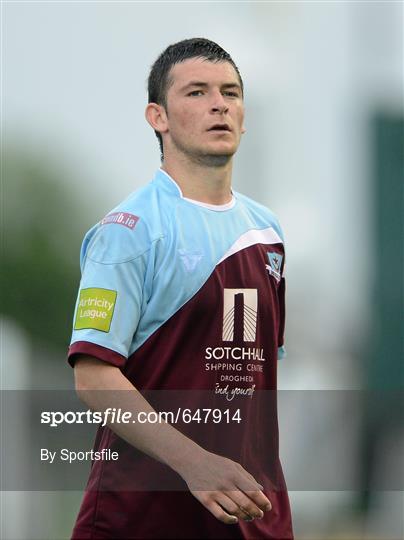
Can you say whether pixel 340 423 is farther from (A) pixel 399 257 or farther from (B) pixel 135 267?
(B) pixel 135 267

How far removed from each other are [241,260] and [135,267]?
0.45 meters

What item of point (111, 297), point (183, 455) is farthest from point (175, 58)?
point (183, 455)

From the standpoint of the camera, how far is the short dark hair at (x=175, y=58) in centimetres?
459

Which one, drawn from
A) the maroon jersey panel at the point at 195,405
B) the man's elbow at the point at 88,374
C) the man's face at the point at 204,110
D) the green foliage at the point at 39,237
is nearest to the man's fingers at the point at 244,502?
the maroon jersey panel at the point at 195,405

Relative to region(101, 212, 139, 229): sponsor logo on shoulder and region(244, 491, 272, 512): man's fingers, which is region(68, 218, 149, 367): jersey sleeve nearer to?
region(101, 212, 139, 229): sponsor logo on shoulder

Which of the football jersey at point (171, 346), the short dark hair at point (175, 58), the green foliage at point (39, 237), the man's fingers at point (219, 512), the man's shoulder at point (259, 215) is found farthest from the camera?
the green foliage at point (39, 237)

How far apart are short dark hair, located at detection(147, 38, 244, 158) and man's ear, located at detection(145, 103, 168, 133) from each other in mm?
23

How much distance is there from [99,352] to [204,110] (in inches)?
38.4

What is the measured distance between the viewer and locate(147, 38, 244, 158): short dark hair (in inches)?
181

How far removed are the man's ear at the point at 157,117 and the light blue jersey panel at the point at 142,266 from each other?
0.91ft

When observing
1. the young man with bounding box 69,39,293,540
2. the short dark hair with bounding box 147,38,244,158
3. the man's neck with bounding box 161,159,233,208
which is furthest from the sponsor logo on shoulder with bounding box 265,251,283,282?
the short dark hair with bounding box 147,38,244,158

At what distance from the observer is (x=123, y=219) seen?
432 centimetres

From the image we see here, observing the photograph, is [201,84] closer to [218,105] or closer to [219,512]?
[218,105]

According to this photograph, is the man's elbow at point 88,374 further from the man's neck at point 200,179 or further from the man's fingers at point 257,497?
the man's neck at point 200,179
